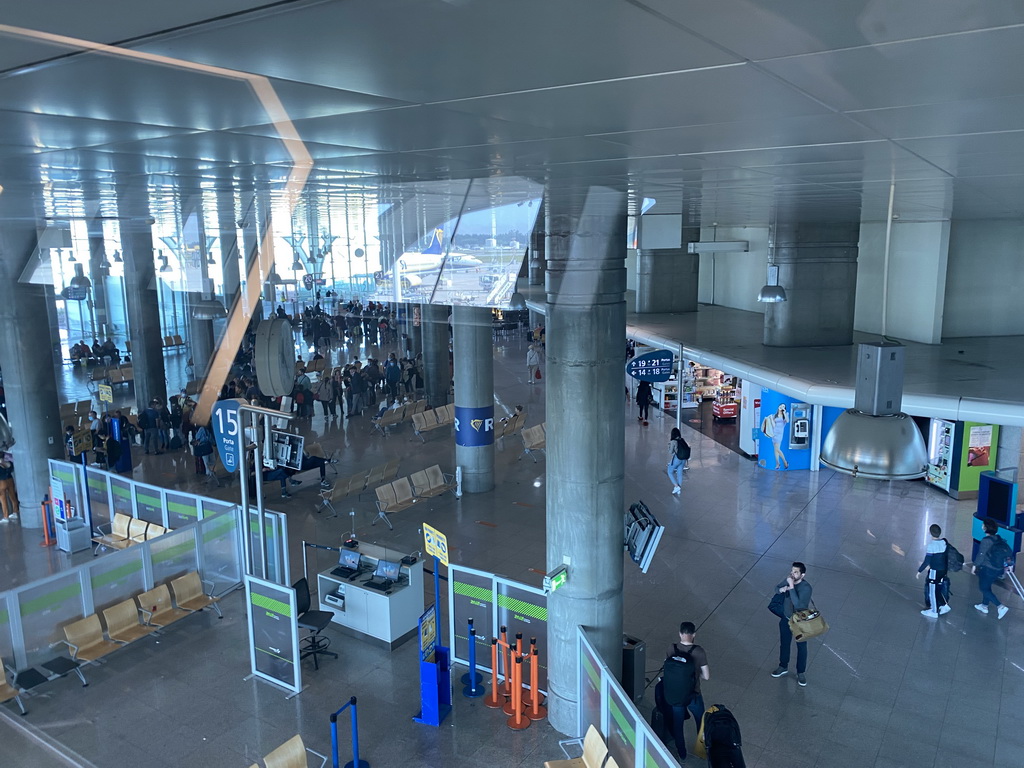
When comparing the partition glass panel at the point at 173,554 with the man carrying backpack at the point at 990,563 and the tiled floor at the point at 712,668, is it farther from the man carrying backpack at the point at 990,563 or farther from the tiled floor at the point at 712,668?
the man carrying backpack at the point at 990,563

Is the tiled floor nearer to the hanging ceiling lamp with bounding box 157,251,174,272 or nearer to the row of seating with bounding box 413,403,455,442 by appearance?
the row of seating with bounding box 413,403,455,442

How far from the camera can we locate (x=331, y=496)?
41.3ft

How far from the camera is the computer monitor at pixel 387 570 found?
8570mm

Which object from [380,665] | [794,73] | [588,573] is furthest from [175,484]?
[794,73]

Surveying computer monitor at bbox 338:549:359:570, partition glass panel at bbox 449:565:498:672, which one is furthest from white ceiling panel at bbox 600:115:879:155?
computer monitor at bbox 338:549:359:570

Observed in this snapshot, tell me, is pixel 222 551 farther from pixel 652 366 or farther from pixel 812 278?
pixel 812 278

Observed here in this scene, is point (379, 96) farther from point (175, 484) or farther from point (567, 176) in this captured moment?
point (175, 484)

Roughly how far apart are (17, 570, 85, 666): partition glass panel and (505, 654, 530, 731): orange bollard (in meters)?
4.93

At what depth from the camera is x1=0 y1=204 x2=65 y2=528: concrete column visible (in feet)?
40.1

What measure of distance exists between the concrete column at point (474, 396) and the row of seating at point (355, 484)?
1.32 meters

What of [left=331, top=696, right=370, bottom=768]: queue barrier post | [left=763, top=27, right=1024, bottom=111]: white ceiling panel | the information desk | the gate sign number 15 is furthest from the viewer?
the gate sign number 15

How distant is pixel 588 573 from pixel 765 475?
924 centimetres

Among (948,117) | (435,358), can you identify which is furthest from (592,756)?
(435,358)

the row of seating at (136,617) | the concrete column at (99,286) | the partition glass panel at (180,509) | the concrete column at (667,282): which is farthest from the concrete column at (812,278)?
the concrete column at (99,286)
